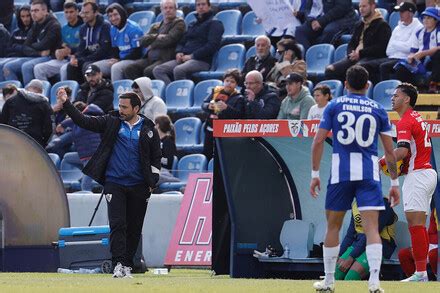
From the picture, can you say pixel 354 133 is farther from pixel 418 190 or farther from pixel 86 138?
pixel 86 138

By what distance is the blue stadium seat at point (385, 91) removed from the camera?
19.8m

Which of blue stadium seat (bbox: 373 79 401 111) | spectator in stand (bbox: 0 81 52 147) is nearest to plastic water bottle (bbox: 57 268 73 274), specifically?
spectator in stand (bbox: 0 81 52 147)

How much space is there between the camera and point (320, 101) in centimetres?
1839

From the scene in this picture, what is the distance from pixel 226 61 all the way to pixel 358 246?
26.9 feet

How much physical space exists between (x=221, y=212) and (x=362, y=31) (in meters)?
5.04

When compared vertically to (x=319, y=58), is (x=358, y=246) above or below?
below

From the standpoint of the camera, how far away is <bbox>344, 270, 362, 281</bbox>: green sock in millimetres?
15367

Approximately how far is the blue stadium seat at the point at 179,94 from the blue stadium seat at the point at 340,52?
2.67m

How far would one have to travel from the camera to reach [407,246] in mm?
15984

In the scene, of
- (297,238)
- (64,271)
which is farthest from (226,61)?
(297,238)

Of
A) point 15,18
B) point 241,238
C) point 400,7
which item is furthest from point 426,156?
point 15,18

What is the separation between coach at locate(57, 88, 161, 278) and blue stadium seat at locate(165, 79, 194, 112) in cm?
709

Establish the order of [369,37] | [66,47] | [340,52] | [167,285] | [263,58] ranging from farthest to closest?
[66,47] < [340,52] < [263,58] < [369,37] < [167,285]

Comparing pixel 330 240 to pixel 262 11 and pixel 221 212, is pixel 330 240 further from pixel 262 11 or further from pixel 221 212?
pixel 262 11
